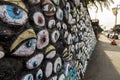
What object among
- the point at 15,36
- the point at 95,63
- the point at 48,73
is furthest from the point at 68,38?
the point at 95,63

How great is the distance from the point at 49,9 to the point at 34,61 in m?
0.80

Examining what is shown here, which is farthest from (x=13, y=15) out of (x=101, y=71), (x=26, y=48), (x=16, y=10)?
(x=101, y=71)

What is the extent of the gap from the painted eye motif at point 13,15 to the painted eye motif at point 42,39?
0.39m

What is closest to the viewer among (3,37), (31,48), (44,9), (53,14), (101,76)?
(3,37)

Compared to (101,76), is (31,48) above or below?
above

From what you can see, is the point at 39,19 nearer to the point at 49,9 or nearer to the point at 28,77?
the point at 49,9

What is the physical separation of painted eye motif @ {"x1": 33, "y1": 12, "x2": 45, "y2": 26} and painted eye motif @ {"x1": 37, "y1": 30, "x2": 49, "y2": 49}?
97 millimetres

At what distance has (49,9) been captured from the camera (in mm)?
3287

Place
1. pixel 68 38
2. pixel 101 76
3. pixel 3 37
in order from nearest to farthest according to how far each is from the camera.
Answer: pixel 3 37 < pixel 68 38 < pixel 101 76

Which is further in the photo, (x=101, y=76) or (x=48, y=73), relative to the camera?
(x=101, y=76)

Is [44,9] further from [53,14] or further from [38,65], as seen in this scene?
[38,65]

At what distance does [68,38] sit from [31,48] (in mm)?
1940

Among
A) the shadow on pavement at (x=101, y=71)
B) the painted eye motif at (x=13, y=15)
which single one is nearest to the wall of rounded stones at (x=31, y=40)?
the painted eye motif at (x=13, y=15)

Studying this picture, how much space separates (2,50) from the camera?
2.23 metres
